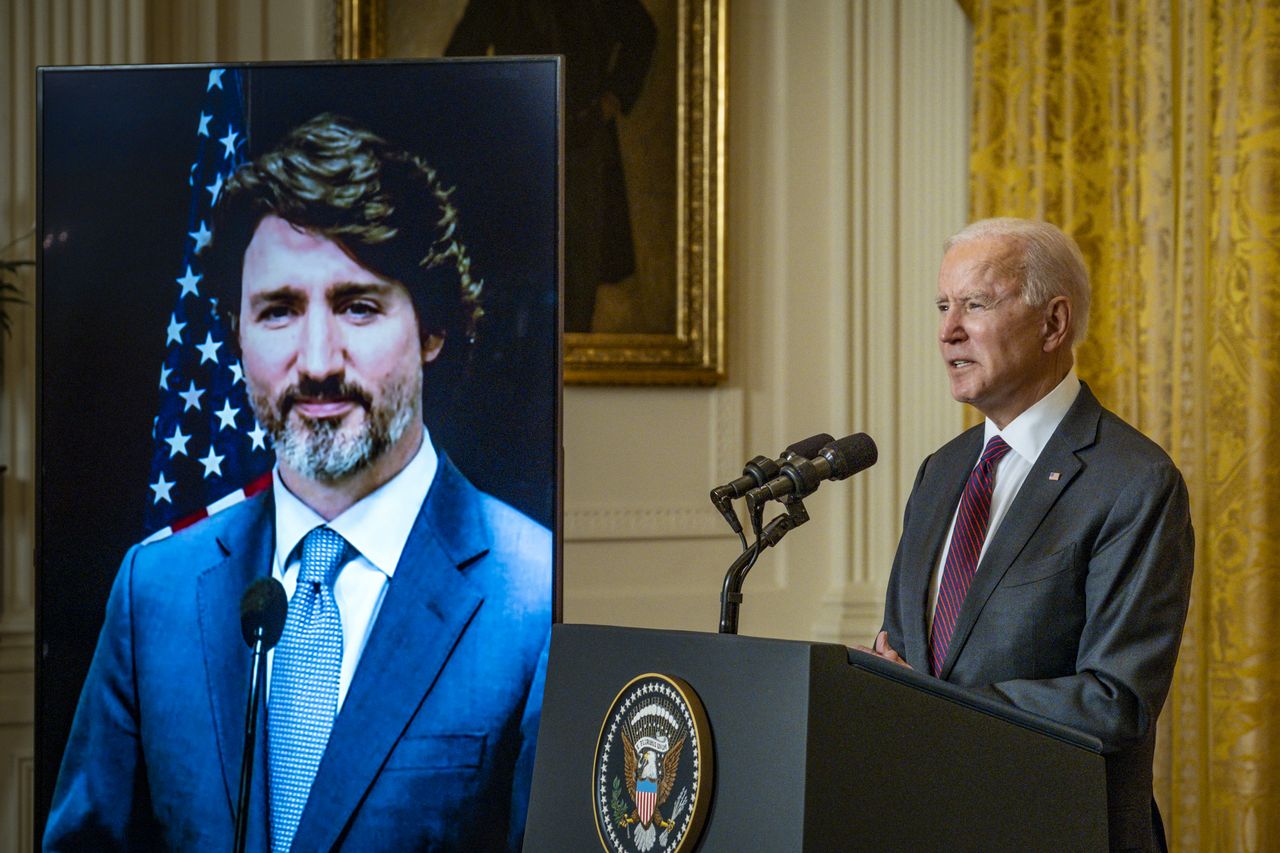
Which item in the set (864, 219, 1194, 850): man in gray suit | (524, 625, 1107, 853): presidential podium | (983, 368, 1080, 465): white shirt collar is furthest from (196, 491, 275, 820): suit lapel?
(983, 368, 1080, 465): white shirt collar

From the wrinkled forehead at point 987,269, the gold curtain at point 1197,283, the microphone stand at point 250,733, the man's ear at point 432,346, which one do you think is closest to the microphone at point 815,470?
the wrinkled forehead at point 987,269

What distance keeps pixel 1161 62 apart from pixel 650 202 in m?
1.72

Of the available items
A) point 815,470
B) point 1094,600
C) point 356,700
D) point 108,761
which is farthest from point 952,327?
point 108,761

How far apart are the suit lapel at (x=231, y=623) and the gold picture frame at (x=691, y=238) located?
6.36 feet

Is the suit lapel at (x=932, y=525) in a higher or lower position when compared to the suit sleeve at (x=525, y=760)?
higher

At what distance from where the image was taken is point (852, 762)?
5.10 feet

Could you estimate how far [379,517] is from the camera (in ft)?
9.64

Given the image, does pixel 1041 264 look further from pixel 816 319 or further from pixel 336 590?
pixel 816 319

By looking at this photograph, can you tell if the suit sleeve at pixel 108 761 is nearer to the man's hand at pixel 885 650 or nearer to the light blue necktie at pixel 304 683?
the light blue necktie at pixel 304 683

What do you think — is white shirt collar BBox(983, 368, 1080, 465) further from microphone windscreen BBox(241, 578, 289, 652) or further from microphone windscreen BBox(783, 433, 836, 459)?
microphone windscreen BBox(241, 578, 289, 652)

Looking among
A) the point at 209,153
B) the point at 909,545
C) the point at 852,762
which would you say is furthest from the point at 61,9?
the point at 852,762

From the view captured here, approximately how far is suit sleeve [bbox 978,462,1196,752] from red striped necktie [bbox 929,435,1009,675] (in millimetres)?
246

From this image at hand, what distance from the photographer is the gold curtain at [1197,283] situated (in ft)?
12.4

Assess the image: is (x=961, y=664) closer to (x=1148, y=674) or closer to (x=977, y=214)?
(x=1148, y=674)
